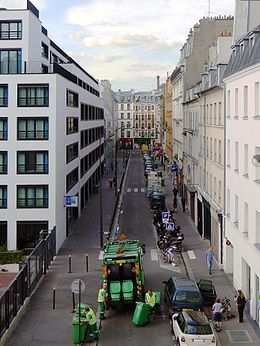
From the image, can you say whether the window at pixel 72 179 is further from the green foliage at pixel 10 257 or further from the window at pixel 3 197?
the green foliage at pixel 10 257

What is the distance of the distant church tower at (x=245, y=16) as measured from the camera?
92.3 feet

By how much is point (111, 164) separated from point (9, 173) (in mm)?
71275

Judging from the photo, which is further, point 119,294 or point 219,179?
point 219,179

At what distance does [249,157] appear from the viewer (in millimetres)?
24812

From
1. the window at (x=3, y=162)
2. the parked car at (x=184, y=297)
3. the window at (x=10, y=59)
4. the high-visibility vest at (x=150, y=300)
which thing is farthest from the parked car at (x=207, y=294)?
the window at (x=10, y=59)

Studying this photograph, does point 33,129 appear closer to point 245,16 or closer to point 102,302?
point 245,16

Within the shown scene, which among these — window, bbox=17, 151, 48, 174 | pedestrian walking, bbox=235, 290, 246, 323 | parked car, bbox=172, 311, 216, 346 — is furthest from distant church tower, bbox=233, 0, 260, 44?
window, bbox=17, 151, 48, 174

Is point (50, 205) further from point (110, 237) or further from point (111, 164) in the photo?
point (111, 164)

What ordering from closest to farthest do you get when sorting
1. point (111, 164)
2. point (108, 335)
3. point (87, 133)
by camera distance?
point (108, 335), point (87, 133), point (111, 164)

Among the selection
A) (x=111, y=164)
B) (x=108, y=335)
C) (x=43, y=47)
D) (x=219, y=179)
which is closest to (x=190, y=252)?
(x=219, y=179)

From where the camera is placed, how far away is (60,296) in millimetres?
27969

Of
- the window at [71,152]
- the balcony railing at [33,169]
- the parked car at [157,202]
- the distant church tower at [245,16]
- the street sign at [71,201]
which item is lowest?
the parked car at [157,202]

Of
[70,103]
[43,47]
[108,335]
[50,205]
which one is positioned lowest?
[108,335]

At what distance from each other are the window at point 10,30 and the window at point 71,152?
948 cm
